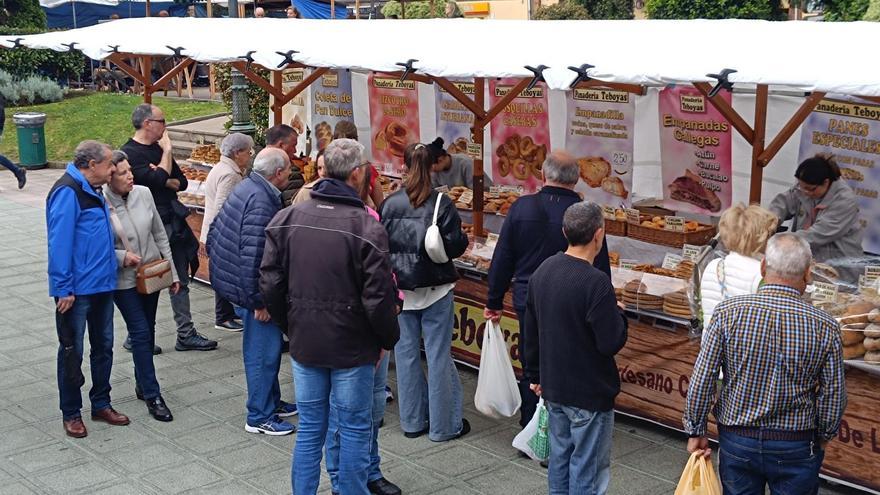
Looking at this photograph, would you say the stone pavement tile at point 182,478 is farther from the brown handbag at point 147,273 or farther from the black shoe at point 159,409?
the brown handbag at point 147,273

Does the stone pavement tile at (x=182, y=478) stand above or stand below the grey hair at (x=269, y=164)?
below

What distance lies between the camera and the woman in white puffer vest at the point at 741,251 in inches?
201

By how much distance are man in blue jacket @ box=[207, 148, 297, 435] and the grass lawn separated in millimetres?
14311

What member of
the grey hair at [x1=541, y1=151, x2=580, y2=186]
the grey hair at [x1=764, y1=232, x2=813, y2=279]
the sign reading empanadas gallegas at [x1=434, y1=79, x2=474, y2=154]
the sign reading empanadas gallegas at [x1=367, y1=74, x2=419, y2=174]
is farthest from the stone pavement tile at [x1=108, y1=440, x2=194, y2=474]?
the sign reading empanadas gallegas at [x1=367, y1=74, x2=419, y2=174]

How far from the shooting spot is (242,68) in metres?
10.3

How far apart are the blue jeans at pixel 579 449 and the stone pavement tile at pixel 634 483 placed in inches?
38.9

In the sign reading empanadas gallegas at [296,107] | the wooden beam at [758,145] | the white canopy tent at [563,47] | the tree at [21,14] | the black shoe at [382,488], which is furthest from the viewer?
the tree at [21,14]

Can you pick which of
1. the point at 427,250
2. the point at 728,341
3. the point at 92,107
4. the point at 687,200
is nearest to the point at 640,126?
the point at 687,200

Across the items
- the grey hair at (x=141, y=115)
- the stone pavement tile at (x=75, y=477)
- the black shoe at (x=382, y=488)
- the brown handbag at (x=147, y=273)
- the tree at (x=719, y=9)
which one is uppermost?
the tree at (x=719, y=9)

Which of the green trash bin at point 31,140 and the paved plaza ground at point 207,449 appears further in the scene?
the green trash bin at point 31,140

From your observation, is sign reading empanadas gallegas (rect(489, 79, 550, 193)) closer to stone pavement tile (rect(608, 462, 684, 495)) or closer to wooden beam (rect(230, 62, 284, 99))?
wooden beam (rect(230, 62, 284, 99))

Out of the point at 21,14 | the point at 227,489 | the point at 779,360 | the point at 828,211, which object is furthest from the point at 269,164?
the point at 21,14

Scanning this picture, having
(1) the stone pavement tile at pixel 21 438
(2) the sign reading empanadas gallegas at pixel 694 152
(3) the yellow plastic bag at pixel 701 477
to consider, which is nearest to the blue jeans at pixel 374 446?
(3) the yellow plastic bag at pixel 701 477

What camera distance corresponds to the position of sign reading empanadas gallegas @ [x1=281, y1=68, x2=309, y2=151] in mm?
12039
